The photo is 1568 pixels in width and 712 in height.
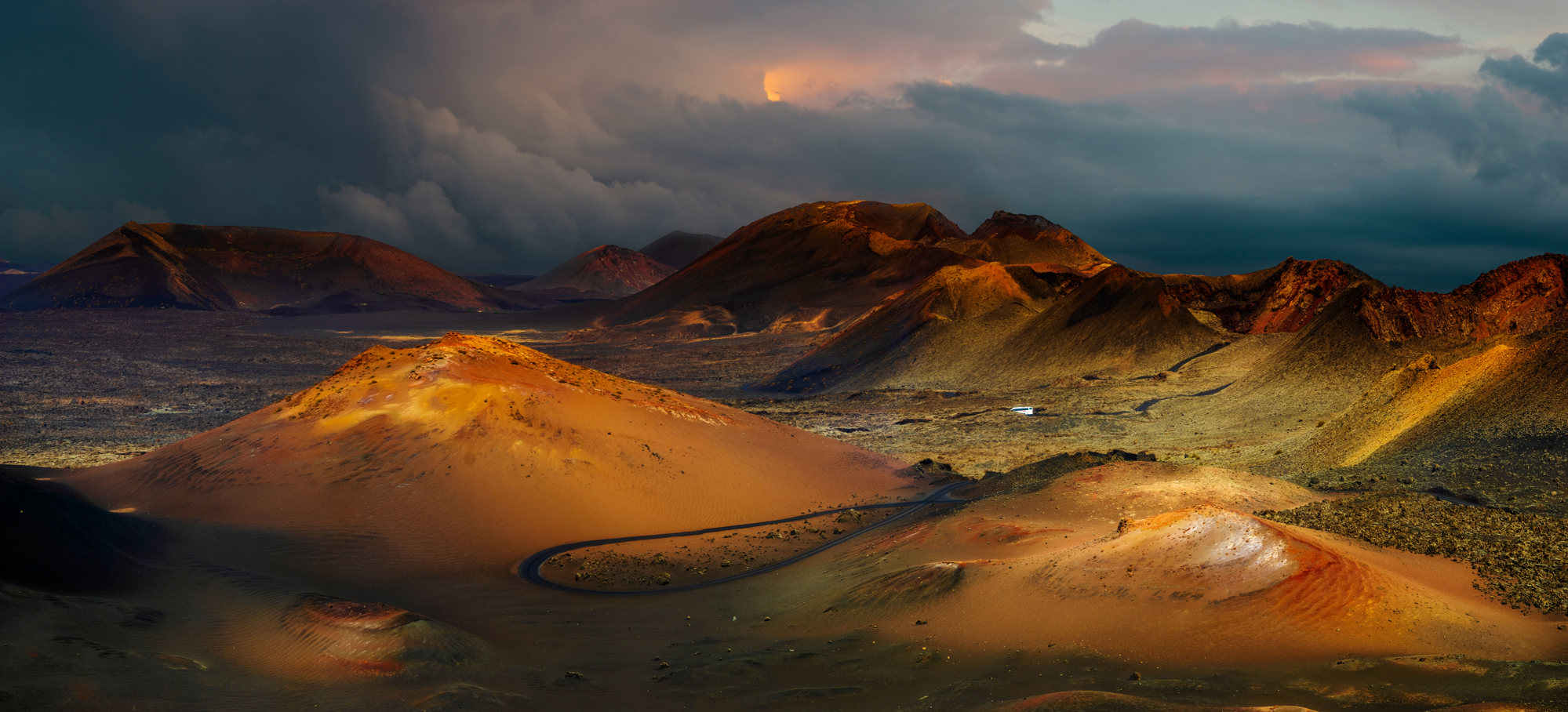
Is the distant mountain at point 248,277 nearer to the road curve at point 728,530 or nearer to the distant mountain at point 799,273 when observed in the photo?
the distant mountain at point 799,273

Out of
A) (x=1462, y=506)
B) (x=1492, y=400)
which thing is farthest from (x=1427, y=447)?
(x=1462, y=506)

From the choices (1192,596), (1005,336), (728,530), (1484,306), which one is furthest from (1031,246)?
(1192,596)

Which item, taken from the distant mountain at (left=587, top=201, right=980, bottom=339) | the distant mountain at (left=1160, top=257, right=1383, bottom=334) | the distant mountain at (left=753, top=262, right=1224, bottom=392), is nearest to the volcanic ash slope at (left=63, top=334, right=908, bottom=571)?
the distant mountain at (left=753, top=262, right=1224, bottom=392)

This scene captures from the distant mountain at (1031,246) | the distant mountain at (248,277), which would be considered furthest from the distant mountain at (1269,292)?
Answer: the distant mountain at (248,277)

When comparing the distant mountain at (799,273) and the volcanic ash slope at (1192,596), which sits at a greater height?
the distant mountain at (799,273)

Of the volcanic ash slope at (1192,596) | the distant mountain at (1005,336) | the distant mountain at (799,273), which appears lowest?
the volcanic ash slope at (1192,596)
